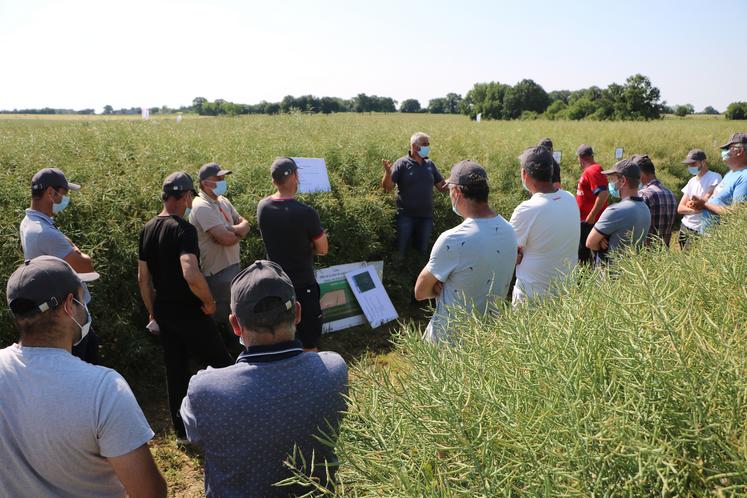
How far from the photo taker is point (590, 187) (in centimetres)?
636

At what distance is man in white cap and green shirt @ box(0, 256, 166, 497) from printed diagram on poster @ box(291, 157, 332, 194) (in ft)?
14.4

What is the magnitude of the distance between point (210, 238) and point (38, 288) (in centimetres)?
252

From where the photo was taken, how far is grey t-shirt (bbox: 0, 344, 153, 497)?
1.65 meters

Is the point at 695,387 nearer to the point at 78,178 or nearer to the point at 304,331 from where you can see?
the point at 304,331

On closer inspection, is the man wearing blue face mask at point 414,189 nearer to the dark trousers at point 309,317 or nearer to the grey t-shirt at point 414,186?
the grey t-shirt at point 414,186

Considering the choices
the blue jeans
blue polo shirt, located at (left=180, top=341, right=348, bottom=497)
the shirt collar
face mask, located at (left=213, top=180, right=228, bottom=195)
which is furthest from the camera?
the blue jeans

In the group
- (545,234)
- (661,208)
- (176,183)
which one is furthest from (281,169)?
(661,208)

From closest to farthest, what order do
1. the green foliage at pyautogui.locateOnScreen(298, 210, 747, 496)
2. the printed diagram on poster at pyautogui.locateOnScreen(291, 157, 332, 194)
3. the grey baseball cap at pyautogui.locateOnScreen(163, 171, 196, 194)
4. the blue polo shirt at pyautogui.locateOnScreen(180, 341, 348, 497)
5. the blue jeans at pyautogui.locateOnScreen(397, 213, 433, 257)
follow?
the green foliage at pyautogui.locateOnScreen(298, 210, 747, 496) → the blue polo shirt at pyautogui.locateOnScreen(180, 341, 348, 497) → the grey baseball cap at pyautogui.locateOnScreen(163, 171, 196, 194) → the printed diagram on poster at pyautogui.locateOnScreen(291, 157, 332, 194) → the blue jeans at pyautogui.locateOnScreen(397, 213, 433, 257)

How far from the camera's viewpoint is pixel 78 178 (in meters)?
5.46

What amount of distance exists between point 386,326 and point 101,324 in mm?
3209

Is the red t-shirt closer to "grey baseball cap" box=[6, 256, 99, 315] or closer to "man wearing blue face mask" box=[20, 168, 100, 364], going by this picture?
"man wearing blue face mask" box=[20, 168, 100, 364]

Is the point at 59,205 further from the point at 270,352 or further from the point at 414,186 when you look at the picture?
the point at 414,186

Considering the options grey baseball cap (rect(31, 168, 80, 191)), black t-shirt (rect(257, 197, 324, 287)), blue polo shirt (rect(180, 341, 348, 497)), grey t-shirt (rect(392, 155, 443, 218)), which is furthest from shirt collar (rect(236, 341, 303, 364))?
grey t-shirt (rect(392, 155, 443, 218))

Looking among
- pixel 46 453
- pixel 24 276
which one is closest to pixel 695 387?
pixel 46 453
